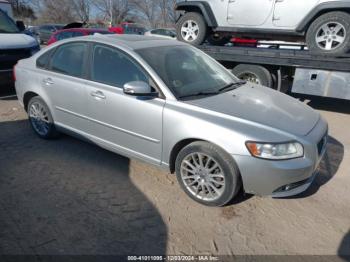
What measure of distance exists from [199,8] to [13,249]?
623 centimetres

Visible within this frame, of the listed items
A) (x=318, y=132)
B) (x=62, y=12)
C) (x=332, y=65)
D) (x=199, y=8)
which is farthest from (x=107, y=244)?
(x=62, y=12)

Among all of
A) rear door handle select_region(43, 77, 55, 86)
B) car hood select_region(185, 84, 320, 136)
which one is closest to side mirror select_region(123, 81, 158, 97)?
car hood select_region(185, 84, 320, 136)

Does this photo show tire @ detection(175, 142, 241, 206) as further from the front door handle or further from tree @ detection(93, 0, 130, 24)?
tree @ detection(93, 0, 130, 24)

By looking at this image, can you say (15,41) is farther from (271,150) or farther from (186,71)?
(271,150)

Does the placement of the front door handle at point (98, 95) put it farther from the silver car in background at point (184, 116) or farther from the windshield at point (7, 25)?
the windshield at point (7, 25)

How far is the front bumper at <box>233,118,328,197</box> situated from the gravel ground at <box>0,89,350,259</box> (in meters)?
0.33

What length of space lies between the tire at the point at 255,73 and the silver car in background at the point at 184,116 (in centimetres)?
266

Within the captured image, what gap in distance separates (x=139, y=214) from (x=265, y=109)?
1.63 m

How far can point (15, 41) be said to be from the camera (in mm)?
6973

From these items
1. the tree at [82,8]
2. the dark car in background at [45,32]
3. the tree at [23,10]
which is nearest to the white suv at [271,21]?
the dark car in background at [45,32]

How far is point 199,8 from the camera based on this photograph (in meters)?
7.08

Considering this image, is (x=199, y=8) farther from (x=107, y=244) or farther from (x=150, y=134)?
(x=107, y=244)

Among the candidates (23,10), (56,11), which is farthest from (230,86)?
(23,10)

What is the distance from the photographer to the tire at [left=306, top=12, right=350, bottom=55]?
5.41 m
